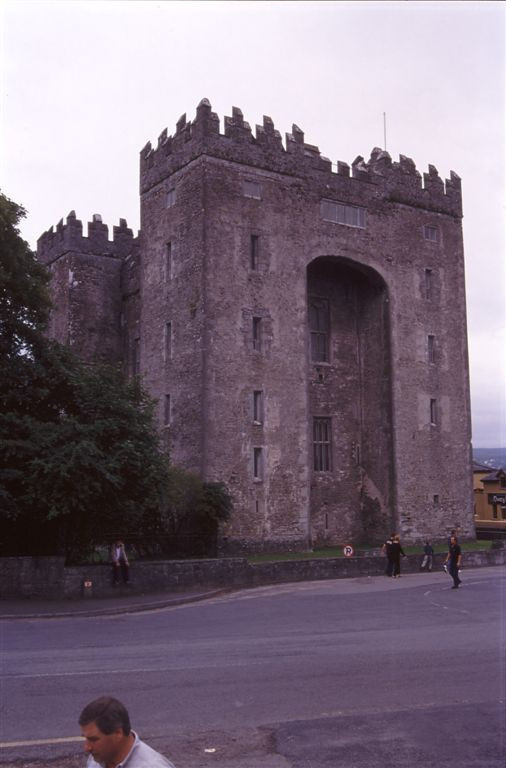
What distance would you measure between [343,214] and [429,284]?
6.35 metres

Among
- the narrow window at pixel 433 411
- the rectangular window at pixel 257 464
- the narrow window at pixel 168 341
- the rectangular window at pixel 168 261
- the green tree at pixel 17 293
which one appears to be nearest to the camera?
the green tree at pixel 17 293

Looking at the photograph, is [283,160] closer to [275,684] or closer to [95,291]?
[95,291]

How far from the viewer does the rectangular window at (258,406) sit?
32250 millimetres

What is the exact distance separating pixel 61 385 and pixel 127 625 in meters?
9.07

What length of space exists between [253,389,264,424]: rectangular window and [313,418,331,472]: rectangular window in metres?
4.92

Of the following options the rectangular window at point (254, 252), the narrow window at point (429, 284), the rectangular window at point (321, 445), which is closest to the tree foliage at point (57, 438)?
the rectangular window at point (254, 252)

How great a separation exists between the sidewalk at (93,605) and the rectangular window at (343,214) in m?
20.6

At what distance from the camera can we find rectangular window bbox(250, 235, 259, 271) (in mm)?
33219

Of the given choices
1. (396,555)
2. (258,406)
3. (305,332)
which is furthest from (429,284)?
(396,555)

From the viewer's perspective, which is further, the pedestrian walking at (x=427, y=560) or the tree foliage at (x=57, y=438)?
the pedestrian walking at (x=427, y=560)

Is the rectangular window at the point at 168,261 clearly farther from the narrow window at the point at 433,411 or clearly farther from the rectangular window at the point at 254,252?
the narrow window at the point at 433,411

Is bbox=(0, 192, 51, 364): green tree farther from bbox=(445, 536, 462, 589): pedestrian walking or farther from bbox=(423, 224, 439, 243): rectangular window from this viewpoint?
bbox=(423, 224, 439, 243): rectangular window

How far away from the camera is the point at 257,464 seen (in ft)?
105

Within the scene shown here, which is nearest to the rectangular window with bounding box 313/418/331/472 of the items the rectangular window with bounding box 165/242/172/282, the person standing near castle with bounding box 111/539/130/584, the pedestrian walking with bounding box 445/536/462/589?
the rectangular window with bounding box 165/242/172/282
